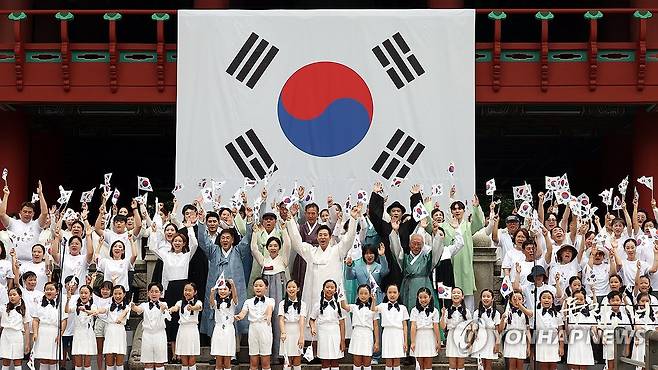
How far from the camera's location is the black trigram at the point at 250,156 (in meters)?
17.7

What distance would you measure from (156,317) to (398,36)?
7.08 metres

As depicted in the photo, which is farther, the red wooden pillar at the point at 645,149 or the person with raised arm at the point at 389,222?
the red wooden pillar at the point at 645,149

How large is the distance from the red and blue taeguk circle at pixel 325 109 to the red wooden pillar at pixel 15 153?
5.14m

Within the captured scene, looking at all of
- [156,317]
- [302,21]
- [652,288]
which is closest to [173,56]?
[302,21]

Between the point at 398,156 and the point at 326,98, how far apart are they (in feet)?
4.99

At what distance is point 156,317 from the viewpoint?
512 inches

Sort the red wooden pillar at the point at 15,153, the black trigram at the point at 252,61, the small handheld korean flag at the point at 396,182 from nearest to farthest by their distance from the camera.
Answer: the small handheld korean flag at the point at 396,182
the black trigram at the point at 252,61
the red wooden pillar at the point at 15,153

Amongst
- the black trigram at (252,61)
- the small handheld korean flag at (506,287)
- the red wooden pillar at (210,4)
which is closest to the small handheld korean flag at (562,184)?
the small handheld korean flag at (506,287)

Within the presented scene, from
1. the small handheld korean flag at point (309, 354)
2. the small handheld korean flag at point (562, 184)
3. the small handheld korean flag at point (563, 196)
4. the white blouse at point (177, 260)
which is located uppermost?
the small handheld korean flag at point (562, 184)

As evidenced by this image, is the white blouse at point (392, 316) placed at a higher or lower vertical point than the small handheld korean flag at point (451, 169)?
lower

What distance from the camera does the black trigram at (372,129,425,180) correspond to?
58.0 feet

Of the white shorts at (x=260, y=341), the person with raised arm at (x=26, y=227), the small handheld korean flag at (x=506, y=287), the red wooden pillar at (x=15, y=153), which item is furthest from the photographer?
the red wooden pillar at (x=15, y=153)

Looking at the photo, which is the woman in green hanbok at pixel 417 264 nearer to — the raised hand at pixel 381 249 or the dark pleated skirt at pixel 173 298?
the raised hand at pixel 381 249

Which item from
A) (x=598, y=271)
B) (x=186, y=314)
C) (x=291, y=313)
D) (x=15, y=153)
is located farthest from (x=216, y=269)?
(x=15, y=153)
